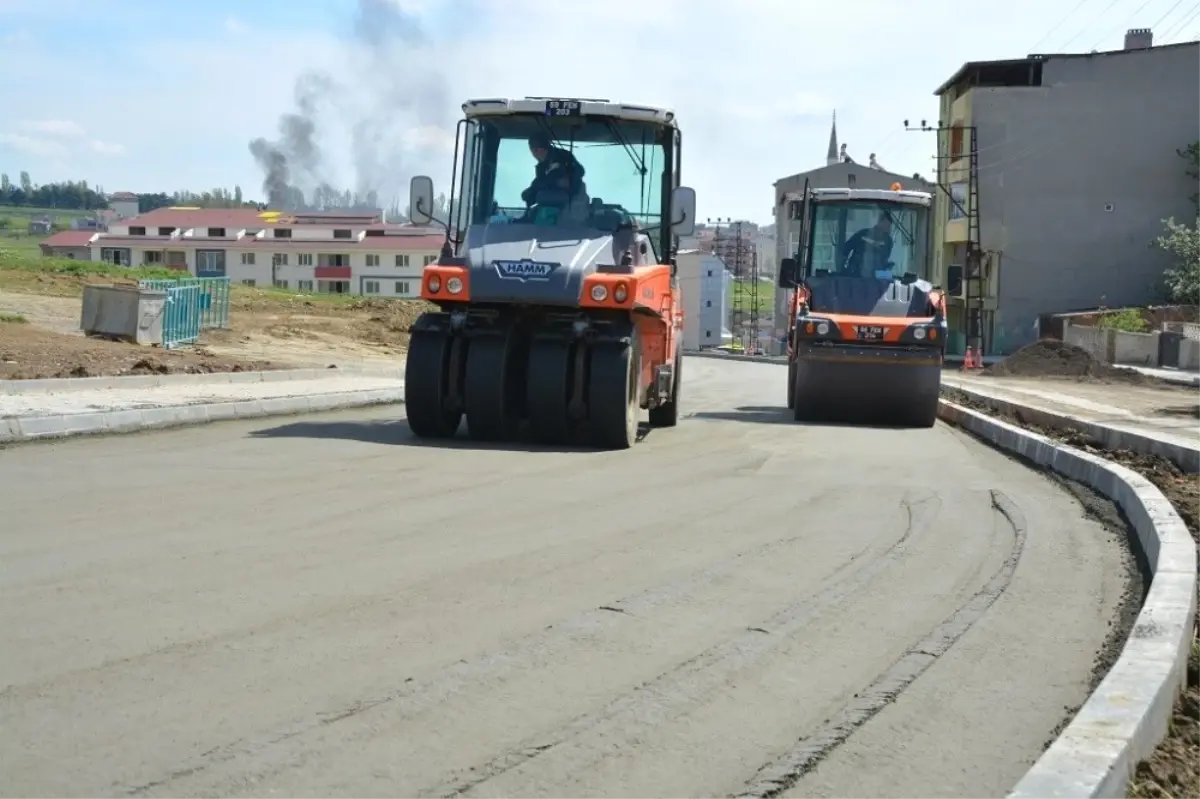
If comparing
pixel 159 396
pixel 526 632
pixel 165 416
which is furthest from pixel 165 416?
pixel 526 632

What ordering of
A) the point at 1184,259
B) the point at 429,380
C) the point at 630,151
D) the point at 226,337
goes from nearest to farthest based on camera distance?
the point at 429,380, the point at 630,151, the point at 226,337, the point at 1184,259

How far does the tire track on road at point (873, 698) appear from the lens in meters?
4.07

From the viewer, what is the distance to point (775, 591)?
6.58m

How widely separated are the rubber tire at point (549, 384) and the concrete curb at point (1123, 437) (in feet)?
16.8

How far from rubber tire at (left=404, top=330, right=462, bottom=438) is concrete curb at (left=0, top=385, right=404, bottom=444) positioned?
2544 millimetres

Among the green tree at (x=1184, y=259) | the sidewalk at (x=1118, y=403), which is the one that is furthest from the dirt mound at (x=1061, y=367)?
the green tree at (x=1184, y=259)

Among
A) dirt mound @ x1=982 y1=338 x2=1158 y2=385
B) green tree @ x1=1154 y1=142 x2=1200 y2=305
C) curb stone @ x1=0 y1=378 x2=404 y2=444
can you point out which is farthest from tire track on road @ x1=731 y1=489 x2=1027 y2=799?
green tree @ x1=1154 y1=142 x2=1200 y2=305

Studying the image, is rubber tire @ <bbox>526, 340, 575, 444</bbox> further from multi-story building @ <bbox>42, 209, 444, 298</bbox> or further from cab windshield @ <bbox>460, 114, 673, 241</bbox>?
multi-story building @ <bbox>42, 209, 444, 298</bbox>

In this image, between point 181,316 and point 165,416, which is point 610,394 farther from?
point 181,316

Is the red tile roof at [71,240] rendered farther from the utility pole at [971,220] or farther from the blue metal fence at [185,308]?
the blue metal fence at [185,308]

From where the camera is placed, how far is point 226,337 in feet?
101

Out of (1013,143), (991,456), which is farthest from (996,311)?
(991,456)

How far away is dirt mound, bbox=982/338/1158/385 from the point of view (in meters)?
29.5

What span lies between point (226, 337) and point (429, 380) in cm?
1908
